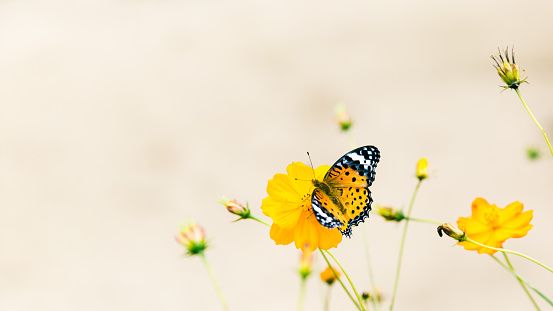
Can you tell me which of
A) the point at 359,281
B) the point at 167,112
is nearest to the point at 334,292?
the point at 359,281

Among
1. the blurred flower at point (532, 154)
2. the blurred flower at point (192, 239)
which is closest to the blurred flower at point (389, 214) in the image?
the blurred flower at point (192, 239)

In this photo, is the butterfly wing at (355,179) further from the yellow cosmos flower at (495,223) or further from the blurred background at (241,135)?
the blurred background at (241,135)

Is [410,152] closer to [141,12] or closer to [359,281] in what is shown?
[359,281]

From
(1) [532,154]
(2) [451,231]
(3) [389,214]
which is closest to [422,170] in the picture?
(3) [389,214]

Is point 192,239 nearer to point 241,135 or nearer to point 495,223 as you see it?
point 495,223

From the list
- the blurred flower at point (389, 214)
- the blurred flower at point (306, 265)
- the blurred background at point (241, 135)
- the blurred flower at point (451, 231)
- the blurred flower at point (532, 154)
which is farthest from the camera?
the blurred background at point (241, 135)
